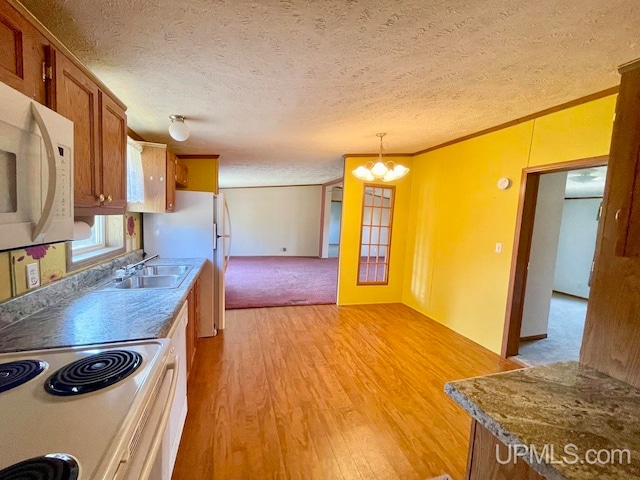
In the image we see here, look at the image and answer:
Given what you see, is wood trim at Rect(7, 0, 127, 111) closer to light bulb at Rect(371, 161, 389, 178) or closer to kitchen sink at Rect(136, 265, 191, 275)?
kitchen sink at Rect(136, 265, 191, 275)

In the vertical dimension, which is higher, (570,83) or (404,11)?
(570,83)

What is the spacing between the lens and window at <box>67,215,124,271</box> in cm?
209

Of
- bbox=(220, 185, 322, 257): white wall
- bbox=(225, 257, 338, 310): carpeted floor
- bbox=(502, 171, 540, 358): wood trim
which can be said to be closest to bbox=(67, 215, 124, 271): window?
bbox=(225, 257, 338, 310): carpeted floor

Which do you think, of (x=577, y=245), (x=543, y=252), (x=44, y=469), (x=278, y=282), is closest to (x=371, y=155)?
(x=543, y=252)

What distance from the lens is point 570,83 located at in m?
1.91

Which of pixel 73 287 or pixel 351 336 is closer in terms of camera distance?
pixel 73 287

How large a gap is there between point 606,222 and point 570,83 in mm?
1552

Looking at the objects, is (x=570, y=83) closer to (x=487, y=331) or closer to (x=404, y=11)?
(x=404, y=11)

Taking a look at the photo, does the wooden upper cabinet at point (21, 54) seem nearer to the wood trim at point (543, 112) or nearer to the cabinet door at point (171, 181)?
the cabinet door at point (171, 181)

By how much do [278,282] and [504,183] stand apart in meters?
4.17

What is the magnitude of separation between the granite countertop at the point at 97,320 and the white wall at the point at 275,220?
6594 millimetres

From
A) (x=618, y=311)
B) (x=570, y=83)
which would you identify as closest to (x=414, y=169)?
(x=570, y=83)

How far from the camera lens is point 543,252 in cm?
325

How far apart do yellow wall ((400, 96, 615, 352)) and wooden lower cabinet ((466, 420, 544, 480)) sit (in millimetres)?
2376
